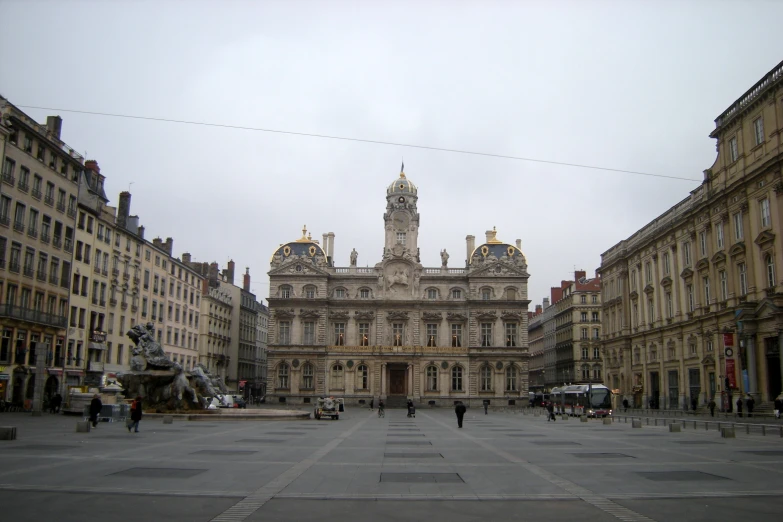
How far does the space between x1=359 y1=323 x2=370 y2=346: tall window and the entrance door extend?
464 centimetres

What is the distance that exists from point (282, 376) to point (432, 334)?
18743 millimetres

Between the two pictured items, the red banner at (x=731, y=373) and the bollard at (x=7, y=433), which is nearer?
the bollard at (x=7, y=433)

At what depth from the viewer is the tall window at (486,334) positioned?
84000 millimetres

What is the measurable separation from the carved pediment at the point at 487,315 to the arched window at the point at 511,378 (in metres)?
6.14

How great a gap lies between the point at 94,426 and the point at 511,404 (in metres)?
59.6

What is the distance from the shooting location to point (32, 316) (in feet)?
157

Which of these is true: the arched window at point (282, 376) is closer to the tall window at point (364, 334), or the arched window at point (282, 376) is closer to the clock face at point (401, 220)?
the tall window at point (364, 334)

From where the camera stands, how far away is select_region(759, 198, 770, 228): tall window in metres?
44.4

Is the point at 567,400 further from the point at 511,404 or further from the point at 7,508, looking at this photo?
the point at 7,508

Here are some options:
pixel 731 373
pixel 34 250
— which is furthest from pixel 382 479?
pixel 34 250

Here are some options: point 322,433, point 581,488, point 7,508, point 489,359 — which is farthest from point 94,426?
point 489,359

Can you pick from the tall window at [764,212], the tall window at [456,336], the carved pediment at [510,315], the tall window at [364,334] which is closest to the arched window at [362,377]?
the tall window at [364,334]

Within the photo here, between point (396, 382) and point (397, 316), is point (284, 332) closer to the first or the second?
point (397, 316)

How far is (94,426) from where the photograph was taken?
3036 cm
